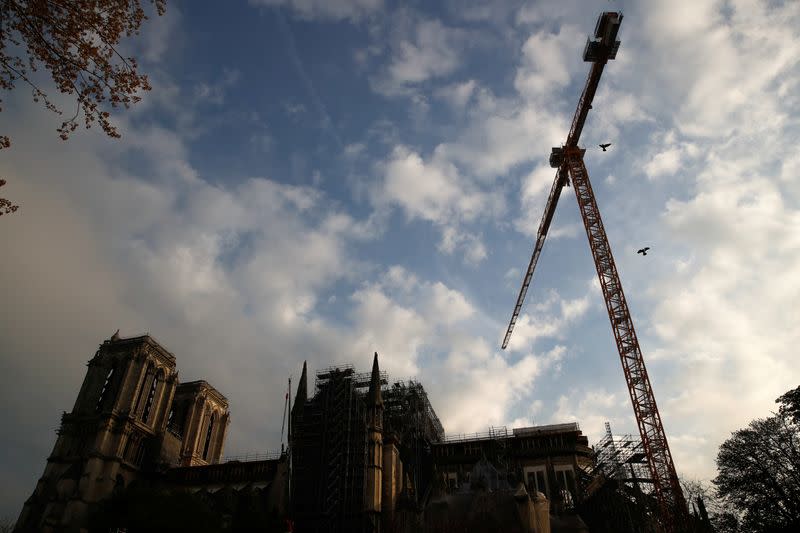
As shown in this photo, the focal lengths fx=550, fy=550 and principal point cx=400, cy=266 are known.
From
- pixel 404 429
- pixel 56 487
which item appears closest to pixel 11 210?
pixel 404 429

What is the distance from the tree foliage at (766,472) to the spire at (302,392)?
4688 centimetres

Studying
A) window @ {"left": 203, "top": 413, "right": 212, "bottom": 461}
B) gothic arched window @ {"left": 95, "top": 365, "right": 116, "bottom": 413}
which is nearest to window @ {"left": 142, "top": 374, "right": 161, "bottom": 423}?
gothic arched window @ {"left": 95, "top": 365, "right": 116, "bottom": 413}

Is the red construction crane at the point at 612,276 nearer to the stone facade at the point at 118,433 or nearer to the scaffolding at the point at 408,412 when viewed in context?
the scaffolding at the point at 408,412

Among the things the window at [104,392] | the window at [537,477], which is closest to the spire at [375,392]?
the window at [537,477]

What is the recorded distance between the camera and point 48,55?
14.4 m

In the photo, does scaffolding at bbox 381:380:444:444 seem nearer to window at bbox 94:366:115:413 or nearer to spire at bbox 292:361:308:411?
spire at bbox 292:361:308:411

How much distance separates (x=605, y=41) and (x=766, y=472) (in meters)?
48.0

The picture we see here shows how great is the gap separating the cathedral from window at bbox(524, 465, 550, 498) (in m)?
0.15

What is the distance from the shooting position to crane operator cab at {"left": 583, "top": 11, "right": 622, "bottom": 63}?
63.2m

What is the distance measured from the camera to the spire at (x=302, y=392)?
234 feet

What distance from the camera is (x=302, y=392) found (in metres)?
73.2

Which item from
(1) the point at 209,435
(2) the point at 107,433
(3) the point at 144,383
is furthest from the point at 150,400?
(1) the point at 209,435

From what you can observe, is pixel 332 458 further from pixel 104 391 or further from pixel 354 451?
pixel 104 391

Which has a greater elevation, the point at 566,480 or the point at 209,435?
the point at 209,435
